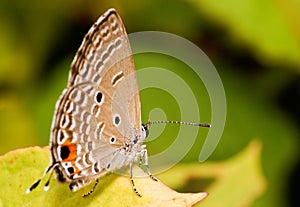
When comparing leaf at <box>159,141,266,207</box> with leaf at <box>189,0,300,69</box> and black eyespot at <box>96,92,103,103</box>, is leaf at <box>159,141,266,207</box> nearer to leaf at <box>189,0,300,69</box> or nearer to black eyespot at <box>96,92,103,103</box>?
leaf at <box>189,0,300,69</box>

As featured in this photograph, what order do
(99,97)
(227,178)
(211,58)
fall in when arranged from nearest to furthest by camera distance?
(99,97)
(227,178)
(211,58)

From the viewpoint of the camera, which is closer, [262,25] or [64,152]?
[64,152]

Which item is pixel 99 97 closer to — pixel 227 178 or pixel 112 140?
pixel 112 140

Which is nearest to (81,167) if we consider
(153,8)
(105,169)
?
(105,169)

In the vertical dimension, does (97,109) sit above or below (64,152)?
above

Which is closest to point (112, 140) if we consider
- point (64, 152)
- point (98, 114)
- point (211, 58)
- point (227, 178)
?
point (98, 114)

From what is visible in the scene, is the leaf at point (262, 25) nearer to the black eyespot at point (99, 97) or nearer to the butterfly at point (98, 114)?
the butterfly at point (98, 114)

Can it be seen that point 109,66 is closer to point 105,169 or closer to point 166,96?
point 105,169
